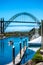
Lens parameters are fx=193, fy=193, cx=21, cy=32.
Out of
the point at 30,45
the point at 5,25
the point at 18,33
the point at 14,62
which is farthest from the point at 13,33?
the point at 14,62

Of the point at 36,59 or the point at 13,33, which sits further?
the point at 13,33

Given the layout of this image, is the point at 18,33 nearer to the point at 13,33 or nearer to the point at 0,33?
the point at 13,33

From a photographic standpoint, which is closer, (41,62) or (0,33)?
(41,62)

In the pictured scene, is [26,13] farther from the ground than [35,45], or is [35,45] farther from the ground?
[26,13]

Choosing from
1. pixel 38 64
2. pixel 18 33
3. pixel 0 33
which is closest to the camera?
pixel 38 64

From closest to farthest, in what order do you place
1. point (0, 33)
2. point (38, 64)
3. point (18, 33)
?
point (38, 64), point (0, 33), point (18, 33)

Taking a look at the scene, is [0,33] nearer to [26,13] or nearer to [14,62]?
[26,13]

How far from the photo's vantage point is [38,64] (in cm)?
709

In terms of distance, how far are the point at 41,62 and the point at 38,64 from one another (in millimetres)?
426

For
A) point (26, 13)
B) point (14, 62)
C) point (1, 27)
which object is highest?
point (26, 13)

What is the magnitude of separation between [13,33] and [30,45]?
1632 inches

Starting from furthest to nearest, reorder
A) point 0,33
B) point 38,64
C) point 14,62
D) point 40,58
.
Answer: point 0,33 < point 14,62 < point 40,58 < point 38,64

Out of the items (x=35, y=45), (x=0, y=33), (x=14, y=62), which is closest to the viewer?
(x=14, y=62)

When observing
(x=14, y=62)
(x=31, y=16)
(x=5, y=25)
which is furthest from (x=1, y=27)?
(x=14, y=62)
